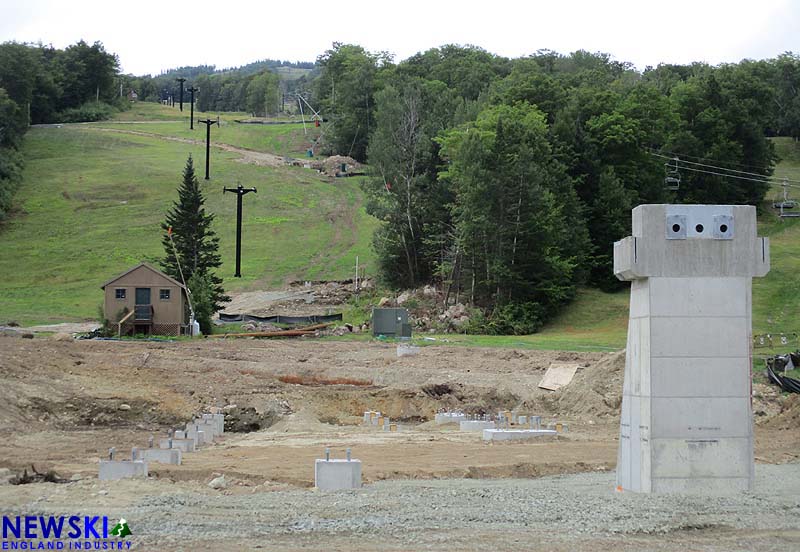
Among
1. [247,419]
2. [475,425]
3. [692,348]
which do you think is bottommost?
[247,419]

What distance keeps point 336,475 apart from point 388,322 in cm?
3419

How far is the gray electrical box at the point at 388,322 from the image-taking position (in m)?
54.3

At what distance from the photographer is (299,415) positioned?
35.6m

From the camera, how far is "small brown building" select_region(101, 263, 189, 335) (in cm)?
5362

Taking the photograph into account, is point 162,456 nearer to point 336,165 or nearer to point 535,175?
point 535,175

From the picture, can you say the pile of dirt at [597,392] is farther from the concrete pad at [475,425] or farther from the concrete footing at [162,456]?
the concrete footing at [162,456]

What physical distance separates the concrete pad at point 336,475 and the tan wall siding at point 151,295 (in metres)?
34.8

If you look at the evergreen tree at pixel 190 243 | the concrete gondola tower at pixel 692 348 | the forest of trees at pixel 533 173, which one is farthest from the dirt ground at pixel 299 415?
the forest of trees at pixel 533 173

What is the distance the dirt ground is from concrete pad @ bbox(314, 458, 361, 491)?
1.62 ft

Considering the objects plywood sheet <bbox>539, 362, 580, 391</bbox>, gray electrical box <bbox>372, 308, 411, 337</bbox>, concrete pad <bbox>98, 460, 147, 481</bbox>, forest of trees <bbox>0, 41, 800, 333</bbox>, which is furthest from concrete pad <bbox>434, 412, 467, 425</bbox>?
forest of trees <bbox>0, 41, 800, 333</bbox>

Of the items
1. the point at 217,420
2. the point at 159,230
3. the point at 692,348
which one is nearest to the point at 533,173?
the point at 217,420

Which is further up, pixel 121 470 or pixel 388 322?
pixel 121 470

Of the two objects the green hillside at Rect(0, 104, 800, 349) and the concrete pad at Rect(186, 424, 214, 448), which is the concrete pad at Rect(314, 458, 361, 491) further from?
the green hillside at Rect(0, 104, 800, 349)

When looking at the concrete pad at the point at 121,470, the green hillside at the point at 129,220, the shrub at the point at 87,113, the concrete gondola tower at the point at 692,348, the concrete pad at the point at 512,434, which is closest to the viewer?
the concrete gondola tower at the point at 692,348
